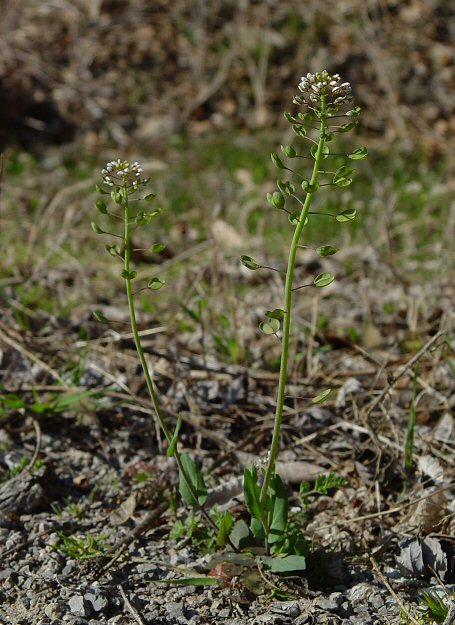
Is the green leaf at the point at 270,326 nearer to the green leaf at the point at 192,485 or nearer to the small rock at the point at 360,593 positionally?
the green leaf at the point at 192,485

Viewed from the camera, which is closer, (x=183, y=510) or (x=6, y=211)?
(x=183, y=510)

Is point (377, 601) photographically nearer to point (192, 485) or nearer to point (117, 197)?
point (192, 485)

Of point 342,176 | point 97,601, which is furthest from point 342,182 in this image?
point 97,601

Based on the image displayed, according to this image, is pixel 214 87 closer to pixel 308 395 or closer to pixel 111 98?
pixel 111 98

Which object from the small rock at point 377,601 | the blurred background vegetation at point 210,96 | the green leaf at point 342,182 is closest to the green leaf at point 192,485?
the small rock at point 377,601

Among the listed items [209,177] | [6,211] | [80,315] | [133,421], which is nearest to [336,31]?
[209,177]

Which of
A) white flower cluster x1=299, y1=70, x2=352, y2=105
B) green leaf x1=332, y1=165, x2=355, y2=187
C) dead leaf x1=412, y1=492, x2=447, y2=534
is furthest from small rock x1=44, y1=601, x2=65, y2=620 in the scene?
white flower cluster x1=299, y1=70, x2=352, y2=105

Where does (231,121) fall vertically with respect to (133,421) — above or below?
above
